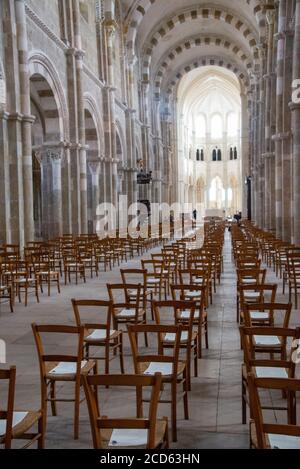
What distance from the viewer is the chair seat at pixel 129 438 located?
360cm

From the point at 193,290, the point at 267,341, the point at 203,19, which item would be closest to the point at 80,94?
the point at 193,290

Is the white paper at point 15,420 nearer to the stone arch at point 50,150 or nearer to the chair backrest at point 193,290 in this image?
the chair backrest at point 193,290

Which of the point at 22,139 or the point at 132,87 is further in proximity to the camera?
the point at 132,87

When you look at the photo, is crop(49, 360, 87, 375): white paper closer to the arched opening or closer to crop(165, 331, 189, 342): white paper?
crop(165, 331, 189, 342): white paper

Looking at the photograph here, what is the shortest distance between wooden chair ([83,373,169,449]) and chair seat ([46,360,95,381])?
1.33 m

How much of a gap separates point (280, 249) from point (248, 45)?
113ft

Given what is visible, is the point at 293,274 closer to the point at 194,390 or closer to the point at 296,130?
the point at 194,390

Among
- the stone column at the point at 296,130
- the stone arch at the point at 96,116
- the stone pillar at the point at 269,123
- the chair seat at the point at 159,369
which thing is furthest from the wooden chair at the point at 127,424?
the stone pillar at the point at 269,123

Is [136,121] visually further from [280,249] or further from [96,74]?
[280,249]

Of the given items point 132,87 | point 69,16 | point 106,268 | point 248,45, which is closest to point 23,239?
point 106,268

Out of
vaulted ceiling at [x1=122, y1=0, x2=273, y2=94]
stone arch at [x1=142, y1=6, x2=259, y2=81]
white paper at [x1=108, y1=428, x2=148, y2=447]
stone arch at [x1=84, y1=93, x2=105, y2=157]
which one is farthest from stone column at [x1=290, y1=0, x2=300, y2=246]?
stone arch at [x1=142, y1=6, x2=259, y2=81]

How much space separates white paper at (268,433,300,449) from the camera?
351 cm
